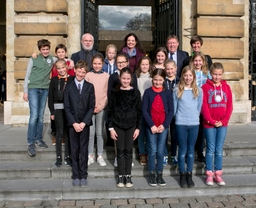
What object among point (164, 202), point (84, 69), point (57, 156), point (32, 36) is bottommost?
point (164, 202)

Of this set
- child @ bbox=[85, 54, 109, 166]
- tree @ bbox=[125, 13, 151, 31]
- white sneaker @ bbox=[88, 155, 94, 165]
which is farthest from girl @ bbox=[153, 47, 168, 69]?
tree @ bbox=[125, 13, 151, 31]

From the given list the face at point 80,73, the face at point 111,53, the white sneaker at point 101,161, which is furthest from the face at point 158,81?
the white sneaker at point 101,161

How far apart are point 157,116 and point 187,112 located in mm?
409

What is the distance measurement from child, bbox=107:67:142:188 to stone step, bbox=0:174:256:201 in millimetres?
170

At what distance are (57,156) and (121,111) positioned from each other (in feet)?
4.50

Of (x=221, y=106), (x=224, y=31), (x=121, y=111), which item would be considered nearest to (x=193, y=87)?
(x=221, y=106)

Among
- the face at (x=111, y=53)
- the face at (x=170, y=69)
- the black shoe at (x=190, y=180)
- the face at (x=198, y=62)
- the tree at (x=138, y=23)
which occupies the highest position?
the tree at (x=138, y=23)

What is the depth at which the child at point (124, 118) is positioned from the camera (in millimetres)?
4469

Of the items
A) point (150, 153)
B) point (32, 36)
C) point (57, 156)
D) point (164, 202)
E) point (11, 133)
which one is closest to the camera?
point (164, 202)

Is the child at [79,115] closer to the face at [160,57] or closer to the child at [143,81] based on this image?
the child at [143,81]

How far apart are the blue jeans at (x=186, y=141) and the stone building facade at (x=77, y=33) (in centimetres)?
408

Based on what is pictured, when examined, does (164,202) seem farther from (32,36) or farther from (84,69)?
(32,36)

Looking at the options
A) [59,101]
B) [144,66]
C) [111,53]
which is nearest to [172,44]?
[144,66]

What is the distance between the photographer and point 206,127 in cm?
463
